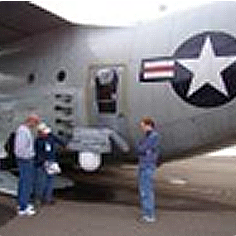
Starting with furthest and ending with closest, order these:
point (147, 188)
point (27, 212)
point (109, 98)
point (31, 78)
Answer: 1. point (31, 78)
2. point (109, 98)
3. point (27, 212)
4. point (147, 188)

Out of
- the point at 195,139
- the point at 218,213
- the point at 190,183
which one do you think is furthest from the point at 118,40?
the point at 190,183

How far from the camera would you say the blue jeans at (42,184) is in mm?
12227

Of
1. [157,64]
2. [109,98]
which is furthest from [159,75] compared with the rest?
[109,98]

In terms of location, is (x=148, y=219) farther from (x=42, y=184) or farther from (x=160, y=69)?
(x=160, y=69)

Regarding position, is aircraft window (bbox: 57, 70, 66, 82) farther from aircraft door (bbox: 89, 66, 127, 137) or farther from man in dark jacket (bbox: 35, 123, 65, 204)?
man in dark jacket (bbox: 35, 123, 65, 204)

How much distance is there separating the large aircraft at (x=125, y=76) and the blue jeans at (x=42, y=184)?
40.9 inches

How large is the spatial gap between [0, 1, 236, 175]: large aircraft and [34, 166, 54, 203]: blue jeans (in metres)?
1.04

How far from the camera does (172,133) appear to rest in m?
12.8

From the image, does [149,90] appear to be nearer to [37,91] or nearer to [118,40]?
[118,40]

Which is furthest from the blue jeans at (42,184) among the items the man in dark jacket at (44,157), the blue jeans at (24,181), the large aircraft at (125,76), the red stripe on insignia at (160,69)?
the red stripe on insignia at (160,69)

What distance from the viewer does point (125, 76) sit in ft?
42.8

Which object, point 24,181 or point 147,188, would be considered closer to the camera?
point 147,188

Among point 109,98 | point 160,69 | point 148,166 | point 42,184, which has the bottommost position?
point 42,184

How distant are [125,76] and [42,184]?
105 inches
